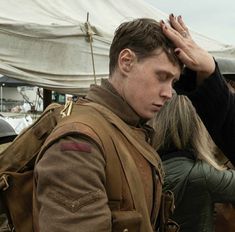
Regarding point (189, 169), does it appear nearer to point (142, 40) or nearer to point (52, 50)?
point (142, 40)

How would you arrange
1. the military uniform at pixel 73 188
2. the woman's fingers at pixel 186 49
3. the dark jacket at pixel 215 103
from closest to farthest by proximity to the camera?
the military uniform at pixel 73 188, the woman's fingers at pixel 186 49, the dark jacket at pixel 215 103

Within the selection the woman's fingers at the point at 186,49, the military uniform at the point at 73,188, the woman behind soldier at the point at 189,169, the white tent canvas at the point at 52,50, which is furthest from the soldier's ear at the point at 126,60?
the white tent canvas at the point at 52,50

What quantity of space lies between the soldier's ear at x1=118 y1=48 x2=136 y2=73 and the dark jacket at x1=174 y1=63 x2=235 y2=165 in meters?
0.29

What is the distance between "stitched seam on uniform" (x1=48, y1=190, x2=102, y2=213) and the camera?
1065 millimetres

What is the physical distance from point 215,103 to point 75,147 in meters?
0.64

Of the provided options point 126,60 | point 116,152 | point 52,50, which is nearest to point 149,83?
point 126,60

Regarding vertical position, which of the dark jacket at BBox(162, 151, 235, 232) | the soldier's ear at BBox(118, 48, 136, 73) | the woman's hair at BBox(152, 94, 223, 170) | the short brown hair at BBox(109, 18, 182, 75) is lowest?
the dark jacket at BBox(162, 151, 235, 232)

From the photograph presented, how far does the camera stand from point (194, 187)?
2027 millimetres

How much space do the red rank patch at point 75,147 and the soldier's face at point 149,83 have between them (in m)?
0.26

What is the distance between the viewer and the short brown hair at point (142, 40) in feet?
4.20

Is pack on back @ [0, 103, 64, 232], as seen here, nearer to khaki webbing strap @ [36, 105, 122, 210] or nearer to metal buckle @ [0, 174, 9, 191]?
metal buckle @ [0, 174, 9, 191]

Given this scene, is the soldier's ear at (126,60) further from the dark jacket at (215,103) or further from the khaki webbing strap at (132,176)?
the dark jacket at (215,103)

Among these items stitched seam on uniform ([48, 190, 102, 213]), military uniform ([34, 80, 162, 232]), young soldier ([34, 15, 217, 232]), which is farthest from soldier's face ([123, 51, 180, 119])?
stitched seam on uniform ([48, 190, 102, 213])

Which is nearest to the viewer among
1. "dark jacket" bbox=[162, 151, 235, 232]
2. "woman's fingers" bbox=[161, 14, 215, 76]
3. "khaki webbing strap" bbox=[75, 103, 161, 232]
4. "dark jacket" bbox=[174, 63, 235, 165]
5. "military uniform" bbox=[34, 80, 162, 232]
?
"military uniform" bbox=[34, 80, 162, 232]
